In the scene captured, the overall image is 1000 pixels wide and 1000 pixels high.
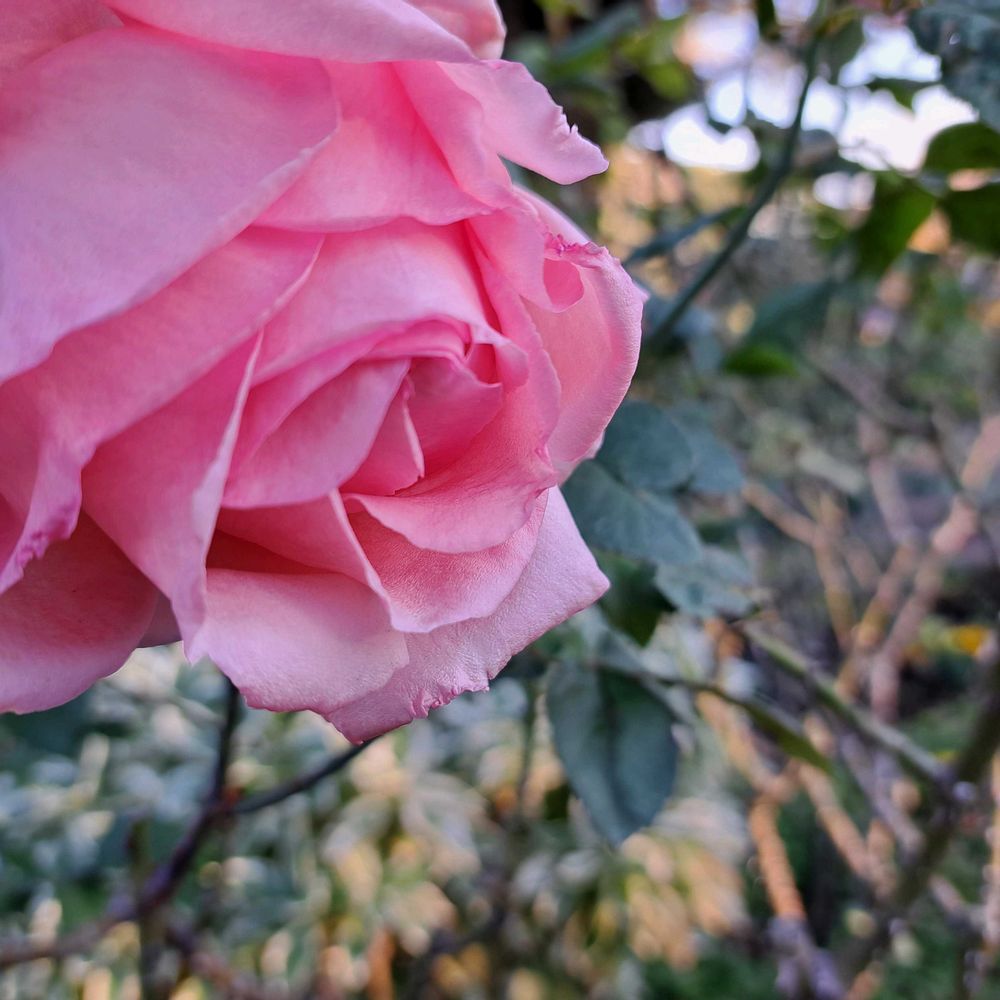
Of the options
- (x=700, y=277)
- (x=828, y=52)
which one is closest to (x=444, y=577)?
(x=700, y=277)

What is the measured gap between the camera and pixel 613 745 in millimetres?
540

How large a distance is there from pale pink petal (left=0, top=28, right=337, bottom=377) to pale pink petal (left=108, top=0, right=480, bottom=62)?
0.02m

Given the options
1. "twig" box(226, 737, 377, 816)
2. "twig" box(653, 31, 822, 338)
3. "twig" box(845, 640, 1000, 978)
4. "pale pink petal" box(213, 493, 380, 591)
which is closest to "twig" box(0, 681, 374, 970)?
"twig" box(226, 737, 377, 816)

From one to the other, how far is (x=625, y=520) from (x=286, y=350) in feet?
0.65

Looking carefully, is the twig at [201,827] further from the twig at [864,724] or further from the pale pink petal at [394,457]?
the twig at [864,724]

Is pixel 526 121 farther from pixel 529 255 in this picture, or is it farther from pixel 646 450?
pixel 646 450

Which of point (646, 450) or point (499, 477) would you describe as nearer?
point (499, 477)

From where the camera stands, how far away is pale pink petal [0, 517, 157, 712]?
27 centimetres

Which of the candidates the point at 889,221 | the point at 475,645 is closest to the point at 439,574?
the point at 475,645

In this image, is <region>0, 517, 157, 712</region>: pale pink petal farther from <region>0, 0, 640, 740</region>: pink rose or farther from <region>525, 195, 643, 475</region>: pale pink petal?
<region>525, 195, 643, 475</region>: pale pink petal

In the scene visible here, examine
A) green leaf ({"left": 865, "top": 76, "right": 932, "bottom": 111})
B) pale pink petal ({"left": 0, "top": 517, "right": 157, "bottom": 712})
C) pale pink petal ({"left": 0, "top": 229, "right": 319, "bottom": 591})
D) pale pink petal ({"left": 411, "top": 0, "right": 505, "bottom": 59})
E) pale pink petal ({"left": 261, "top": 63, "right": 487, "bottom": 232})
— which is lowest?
pale pink petal ({"left": 0, "top": 517, "right": 157, "bottom": 712})

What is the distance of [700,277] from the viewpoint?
21.6 inches

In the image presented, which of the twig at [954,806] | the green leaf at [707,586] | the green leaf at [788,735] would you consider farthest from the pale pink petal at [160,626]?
the twig at [954,806]

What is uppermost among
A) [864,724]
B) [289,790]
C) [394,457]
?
[394,457]
